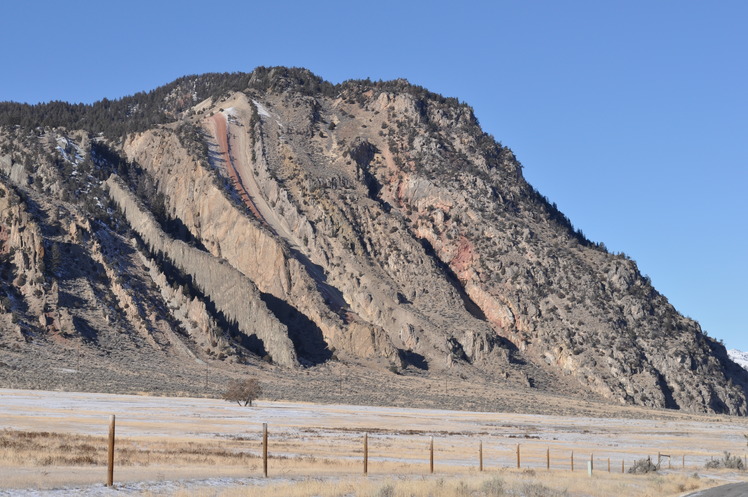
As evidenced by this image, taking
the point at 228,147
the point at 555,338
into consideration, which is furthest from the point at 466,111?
the point at 555,338

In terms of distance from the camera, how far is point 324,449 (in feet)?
126

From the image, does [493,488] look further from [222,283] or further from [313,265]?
[313,265]

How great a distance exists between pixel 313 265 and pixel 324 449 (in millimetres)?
77442

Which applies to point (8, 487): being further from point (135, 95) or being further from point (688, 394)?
point (135, 95)

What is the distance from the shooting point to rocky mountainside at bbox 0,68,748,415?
9769 centimetres

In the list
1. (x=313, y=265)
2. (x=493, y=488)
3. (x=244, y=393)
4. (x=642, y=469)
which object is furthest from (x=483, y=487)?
(x=313, y=265)

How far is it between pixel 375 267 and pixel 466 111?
152 ft

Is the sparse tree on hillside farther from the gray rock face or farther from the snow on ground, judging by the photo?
the snow on ground

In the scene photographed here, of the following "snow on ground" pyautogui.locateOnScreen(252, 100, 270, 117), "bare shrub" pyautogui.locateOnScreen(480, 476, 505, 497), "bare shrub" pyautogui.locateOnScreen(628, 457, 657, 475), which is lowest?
"bare shrub" pyautogui.locateOnScreen(628, 457, 657, 475)

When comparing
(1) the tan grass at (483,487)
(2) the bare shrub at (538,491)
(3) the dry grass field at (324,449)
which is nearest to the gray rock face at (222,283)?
(3) the dry grass field at (324,449)

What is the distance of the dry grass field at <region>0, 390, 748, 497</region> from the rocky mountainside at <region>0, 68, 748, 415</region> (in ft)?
63.9

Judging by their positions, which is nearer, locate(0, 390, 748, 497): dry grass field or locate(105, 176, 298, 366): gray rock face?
locate(0, 390, 748, 497): dry grass field

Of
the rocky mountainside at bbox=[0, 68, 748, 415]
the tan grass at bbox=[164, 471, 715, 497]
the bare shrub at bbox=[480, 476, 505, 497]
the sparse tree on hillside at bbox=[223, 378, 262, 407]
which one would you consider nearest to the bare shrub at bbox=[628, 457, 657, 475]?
the tan grass at bbox=[164, 471, 715, 497]

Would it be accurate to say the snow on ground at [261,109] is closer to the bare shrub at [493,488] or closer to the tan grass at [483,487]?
the tan grass at [483,487]
